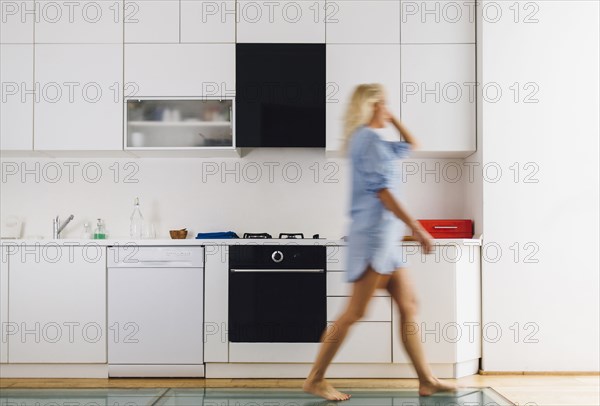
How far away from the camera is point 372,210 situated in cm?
304

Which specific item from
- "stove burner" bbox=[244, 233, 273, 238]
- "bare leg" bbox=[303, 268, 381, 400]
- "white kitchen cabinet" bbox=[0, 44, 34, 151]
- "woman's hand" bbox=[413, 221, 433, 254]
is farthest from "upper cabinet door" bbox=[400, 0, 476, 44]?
"white kitchen cabinet" bbox=[0, 44, 34, 151]

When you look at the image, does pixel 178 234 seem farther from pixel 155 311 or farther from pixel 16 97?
pixel 16 97

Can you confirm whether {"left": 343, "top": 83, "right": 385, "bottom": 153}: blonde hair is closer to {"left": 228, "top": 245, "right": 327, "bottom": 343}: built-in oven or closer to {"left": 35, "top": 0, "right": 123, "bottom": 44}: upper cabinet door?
{"left": 228, "top": 245, "right": 327, "bottom": 343}: built-in oven

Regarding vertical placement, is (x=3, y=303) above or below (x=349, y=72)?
below

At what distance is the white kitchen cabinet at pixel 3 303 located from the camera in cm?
400

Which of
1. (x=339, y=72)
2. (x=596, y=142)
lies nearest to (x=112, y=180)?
(x=339, y=72)

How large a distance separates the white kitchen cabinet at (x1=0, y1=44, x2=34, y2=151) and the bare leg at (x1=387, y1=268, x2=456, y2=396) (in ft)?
8.24

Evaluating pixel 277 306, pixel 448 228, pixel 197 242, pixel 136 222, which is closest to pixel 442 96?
pixel 448 228

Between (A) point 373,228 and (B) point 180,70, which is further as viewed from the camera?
(B) point 180,70

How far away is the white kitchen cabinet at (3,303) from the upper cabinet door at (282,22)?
198 centimetres

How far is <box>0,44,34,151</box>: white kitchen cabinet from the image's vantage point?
4.27 metres

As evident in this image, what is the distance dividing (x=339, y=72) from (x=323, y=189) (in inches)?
31.3

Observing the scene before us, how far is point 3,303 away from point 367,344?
6.97 ft

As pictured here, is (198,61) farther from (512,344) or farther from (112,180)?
(512,344)
